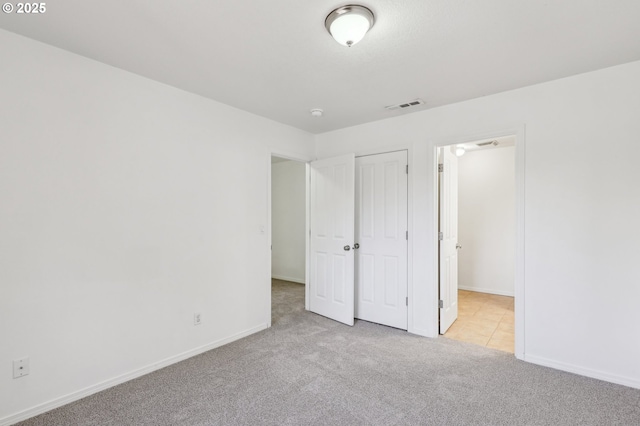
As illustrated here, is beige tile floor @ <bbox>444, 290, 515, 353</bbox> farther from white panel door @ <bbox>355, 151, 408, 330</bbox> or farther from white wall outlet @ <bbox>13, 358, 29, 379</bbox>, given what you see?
white wall outlet @ <bbox>13, 358, 29, 379</bbox>

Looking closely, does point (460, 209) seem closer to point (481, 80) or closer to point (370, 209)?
point (370, 209)

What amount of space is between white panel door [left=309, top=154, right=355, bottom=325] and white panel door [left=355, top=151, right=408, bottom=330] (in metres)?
0.23

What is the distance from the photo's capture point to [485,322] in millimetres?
3789

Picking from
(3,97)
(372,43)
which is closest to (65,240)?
(3,97)

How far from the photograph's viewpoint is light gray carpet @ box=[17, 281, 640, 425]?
198cm

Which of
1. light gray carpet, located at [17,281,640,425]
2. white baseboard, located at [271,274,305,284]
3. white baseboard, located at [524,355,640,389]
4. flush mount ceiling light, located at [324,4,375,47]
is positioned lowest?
white baseboard, located at [271,274,305,284]

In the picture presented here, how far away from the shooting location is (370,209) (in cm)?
378

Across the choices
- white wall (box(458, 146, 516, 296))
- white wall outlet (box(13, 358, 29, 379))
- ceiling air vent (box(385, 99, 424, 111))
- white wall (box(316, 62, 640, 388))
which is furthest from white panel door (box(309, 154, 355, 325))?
white wall (box(458, 146, 516, 296))

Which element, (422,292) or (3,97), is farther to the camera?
(422,292)

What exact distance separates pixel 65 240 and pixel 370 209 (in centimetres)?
294

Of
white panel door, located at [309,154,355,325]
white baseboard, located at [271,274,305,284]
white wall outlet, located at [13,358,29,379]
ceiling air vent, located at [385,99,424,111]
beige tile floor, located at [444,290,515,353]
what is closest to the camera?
white wall outlet, located at [13,358,29,379]

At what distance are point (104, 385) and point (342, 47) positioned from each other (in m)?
3.06

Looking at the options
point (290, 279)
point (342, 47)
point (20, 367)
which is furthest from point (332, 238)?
point (20, 367)

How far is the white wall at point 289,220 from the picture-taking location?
20.3ft
